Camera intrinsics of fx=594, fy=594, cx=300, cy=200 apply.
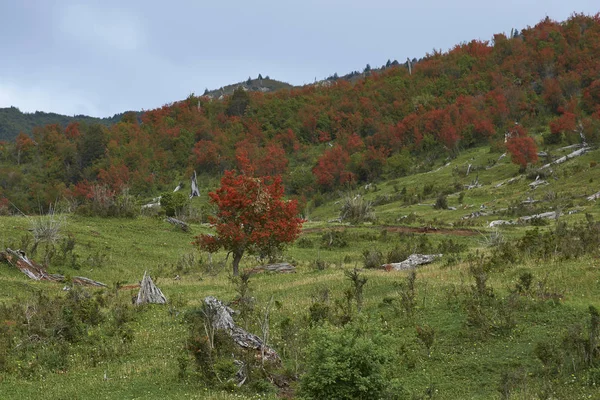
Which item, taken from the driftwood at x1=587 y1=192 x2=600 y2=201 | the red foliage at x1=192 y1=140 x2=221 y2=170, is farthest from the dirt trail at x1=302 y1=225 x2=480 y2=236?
the red foliage at x1=192 y1=140 x2=221 y2=170

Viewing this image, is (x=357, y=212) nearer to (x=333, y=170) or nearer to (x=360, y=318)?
(x=360, y=318)

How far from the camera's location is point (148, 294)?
2291 centimetres

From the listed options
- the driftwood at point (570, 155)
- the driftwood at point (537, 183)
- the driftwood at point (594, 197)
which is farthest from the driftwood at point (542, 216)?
the driftwood at point (570, 155)

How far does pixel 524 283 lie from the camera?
717 inches

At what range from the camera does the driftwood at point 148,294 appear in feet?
74.5

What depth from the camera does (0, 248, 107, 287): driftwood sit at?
31.1m

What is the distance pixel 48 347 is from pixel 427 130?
98.7 metres

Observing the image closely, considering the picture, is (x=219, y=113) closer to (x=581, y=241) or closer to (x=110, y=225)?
(x=110, y=225)

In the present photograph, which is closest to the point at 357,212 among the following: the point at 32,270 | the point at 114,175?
the point at 32,270

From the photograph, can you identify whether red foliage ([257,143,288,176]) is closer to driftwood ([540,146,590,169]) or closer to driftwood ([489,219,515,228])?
driftwood ([540,146,590,169])

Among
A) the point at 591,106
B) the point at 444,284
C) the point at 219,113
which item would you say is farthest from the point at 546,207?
the point at 219,113

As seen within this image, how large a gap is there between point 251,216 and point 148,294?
829 cm

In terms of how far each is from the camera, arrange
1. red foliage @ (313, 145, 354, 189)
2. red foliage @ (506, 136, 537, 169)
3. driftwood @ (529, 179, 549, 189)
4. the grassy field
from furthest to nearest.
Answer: red foliage @ (313, 145, 354, 189) < red foliage @ (506, 136, 537, 169) < driftwood @ (529, 179, 549, 189) < the grassy field

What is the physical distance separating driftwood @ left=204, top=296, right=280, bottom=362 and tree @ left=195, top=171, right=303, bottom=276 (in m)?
12.2
